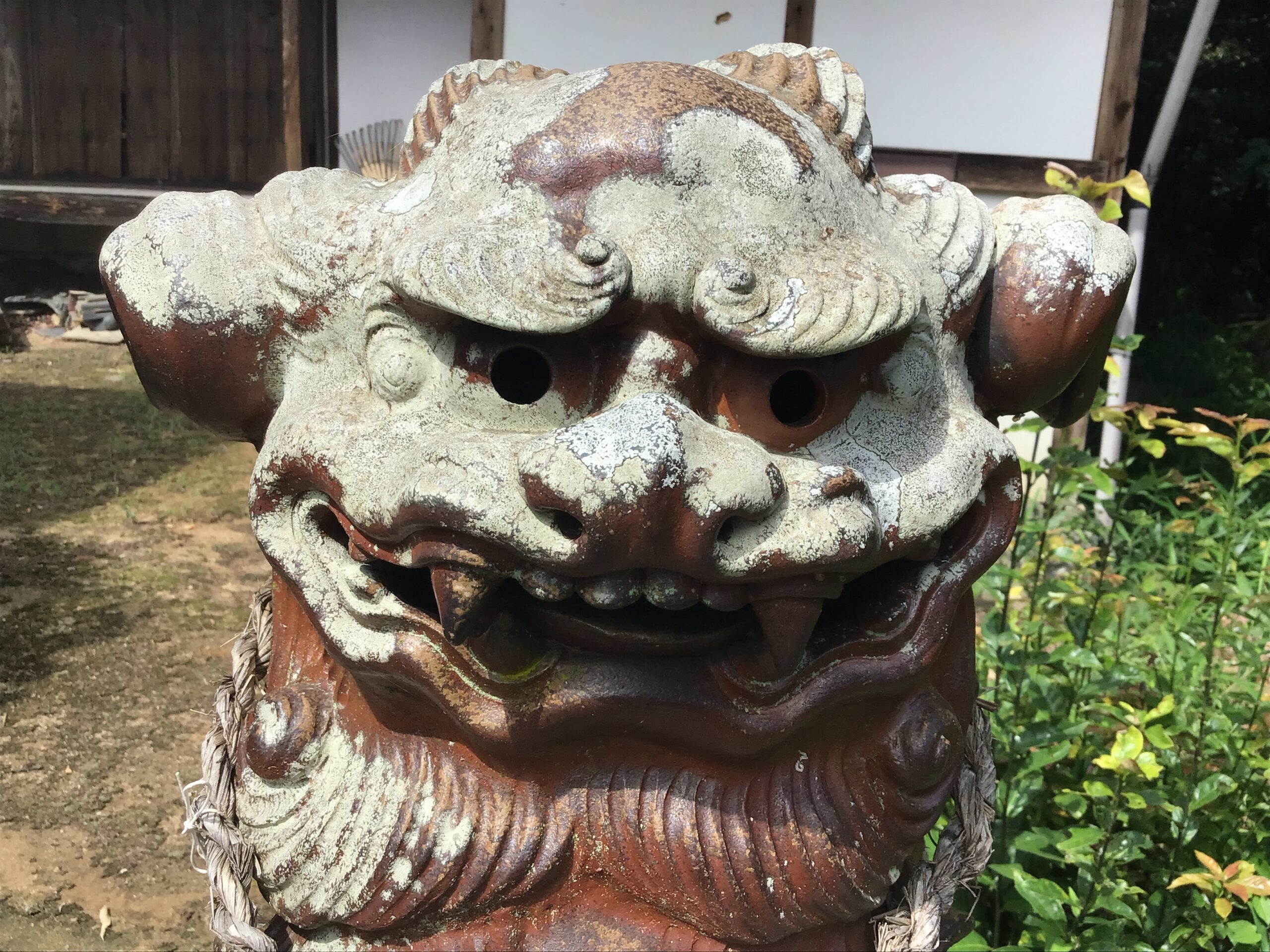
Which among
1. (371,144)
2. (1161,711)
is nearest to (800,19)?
(371,144)

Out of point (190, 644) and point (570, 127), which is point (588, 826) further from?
point (190, 644)

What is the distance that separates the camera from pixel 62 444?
513 centimetres

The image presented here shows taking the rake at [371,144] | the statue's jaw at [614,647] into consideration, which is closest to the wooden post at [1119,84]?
the rake at [371,144]

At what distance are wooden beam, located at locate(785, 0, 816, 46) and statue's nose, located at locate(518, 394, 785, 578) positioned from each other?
3136mm

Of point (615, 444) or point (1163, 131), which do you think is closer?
point (615, 444)

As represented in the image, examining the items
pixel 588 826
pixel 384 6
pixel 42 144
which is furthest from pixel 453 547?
pixel 42 144

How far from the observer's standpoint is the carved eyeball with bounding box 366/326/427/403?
3.23 ft

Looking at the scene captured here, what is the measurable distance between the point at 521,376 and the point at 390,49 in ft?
13.6

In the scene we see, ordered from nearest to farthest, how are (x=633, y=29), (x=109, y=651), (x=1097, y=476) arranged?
(x=1097, y=476), (x=109, y=651), (x=633, y=29)

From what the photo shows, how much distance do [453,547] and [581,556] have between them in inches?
4.3

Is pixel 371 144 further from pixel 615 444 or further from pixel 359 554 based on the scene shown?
pixel 615 444

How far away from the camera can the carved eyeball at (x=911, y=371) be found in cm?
103

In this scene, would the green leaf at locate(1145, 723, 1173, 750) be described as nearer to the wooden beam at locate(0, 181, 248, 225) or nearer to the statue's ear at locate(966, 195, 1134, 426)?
the statue's ear at locate(966, 195, 1134, 426)

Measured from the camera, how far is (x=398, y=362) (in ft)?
3.23
